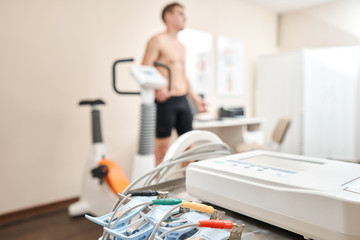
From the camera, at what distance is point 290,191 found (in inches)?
18.1

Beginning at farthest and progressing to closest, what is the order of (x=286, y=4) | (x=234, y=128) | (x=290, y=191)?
(x=286, y=4)
(x=234, y=128)
(x=290, y=191)

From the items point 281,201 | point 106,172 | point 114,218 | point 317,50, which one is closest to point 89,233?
point 106,172

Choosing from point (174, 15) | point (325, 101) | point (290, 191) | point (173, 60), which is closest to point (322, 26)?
point (325, 101)

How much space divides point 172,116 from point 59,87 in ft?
3.53

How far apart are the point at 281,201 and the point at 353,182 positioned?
0.45 feet

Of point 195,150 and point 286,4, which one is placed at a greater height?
point 286,4

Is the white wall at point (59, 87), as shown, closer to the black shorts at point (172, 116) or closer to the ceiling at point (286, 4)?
the black shorts at point (172, 116)

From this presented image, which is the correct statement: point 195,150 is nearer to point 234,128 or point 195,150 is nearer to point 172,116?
point 172,116

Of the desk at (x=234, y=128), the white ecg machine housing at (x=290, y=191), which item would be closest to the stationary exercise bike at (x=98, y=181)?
the desk at (x=234, y=128)

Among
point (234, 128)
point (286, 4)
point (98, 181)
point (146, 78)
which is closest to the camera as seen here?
point (146, 78)

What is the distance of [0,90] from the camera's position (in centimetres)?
222

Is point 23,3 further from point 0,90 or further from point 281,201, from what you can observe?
point 281,201

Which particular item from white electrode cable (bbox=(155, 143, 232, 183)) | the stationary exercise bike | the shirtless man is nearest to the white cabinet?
the shirtless man

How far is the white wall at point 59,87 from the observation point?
7.48ft
